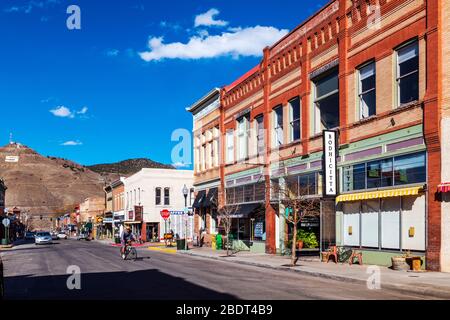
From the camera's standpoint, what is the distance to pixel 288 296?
13.6 meters

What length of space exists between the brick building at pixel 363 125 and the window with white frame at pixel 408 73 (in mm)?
40

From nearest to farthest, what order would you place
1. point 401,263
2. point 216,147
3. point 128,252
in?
point 401,263 → point 128,252 → point 216,147

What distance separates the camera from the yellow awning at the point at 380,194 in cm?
2035

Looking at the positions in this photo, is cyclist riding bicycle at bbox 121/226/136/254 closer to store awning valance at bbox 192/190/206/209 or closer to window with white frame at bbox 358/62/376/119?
window with white frame at bbox 358/62/376/119

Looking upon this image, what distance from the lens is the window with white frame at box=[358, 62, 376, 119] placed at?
2398 cm

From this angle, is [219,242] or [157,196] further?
[157,196]

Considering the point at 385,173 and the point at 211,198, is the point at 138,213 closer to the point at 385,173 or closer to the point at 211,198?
the point at 211,198

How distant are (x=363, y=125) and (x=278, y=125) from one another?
964 cm

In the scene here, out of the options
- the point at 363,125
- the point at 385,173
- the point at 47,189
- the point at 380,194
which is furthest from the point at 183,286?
the point at 47,189

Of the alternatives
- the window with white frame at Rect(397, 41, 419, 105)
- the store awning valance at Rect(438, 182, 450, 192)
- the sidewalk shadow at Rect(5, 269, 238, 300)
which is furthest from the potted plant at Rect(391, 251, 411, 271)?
the sidewalk shadow at Rect(5, 269, 238, 300)

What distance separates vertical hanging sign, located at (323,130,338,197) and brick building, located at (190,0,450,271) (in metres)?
0.39

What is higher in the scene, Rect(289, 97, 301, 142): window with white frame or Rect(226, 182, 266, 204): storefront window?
Rect(289, 97, 301, 142): window with white frame

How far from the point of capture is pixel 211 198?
140 ft

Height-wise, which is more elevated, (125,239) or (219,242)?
(125,239)
